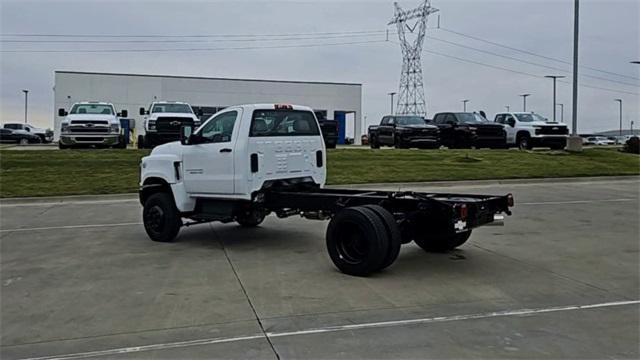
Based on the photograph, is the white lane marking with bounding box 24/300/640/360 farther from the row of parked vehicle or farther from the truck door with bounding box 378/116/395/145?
the truck door with bounding box 378/116/395/145

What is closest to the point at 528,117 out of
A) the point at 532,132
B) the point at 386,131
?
the point at 532,132

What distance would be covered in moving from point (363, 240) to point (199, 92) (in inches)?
2157

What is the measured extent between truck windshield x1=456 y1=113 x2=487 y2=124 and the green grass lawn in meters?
3.69

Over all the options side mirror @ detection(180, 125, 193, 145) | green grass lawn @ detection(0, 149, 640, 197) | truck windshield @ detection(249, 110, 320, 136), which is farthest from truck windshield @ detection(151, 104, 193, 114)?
truck windshield @ detection(249, 110, 320, 136)

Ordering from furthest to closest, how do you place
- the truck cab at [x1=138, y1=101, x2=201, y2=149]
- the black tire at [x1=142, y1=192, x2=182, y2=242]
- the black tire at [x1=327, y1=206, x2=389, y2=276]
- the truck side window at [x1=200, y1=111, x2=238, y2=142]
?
the truck cab at [x1=138, y1=101, x2=201, y2=149]
the black tire at [x1=142, y1=192, x2=182, y2=242]
the truck side window at [x1=200, y1=111, x2=238, y2=142]
the black tire at [x1=327, y1=206, x2=389, y2=276]

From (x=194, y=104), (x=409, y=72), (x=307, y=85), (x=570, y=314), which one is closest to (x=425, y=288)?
(x=570, y=314)

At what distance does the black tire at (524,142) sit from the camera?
1176 inches

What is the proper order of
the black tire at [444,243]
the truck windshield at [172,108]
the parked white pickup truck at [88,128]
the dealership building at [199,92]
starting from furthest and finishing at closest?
the dealership building at [199,92]
the truck windshield at [172,108]
the parked white pickup truck at [88,128]
the black tire at [444,243]

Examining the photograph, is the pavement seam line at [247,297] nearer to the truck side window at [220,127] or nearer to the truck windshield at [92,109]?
the truck side window at [220,127]

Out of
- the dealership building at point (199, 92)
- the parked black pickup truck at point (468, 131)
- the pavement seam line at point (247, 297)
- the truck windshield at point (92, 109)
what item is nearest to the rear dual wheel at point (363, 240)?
the pavement seam line at point (247, 297)

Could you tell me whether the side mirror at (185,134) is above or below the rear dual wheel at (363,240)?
above

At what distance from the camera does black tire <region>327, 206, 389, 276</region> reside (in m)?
7.24

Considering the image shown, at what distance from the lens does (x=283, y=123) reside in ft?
31.7

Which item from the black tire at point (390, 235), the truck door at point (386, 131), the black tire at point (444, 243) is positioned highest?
the truck door at point (386, 131)
